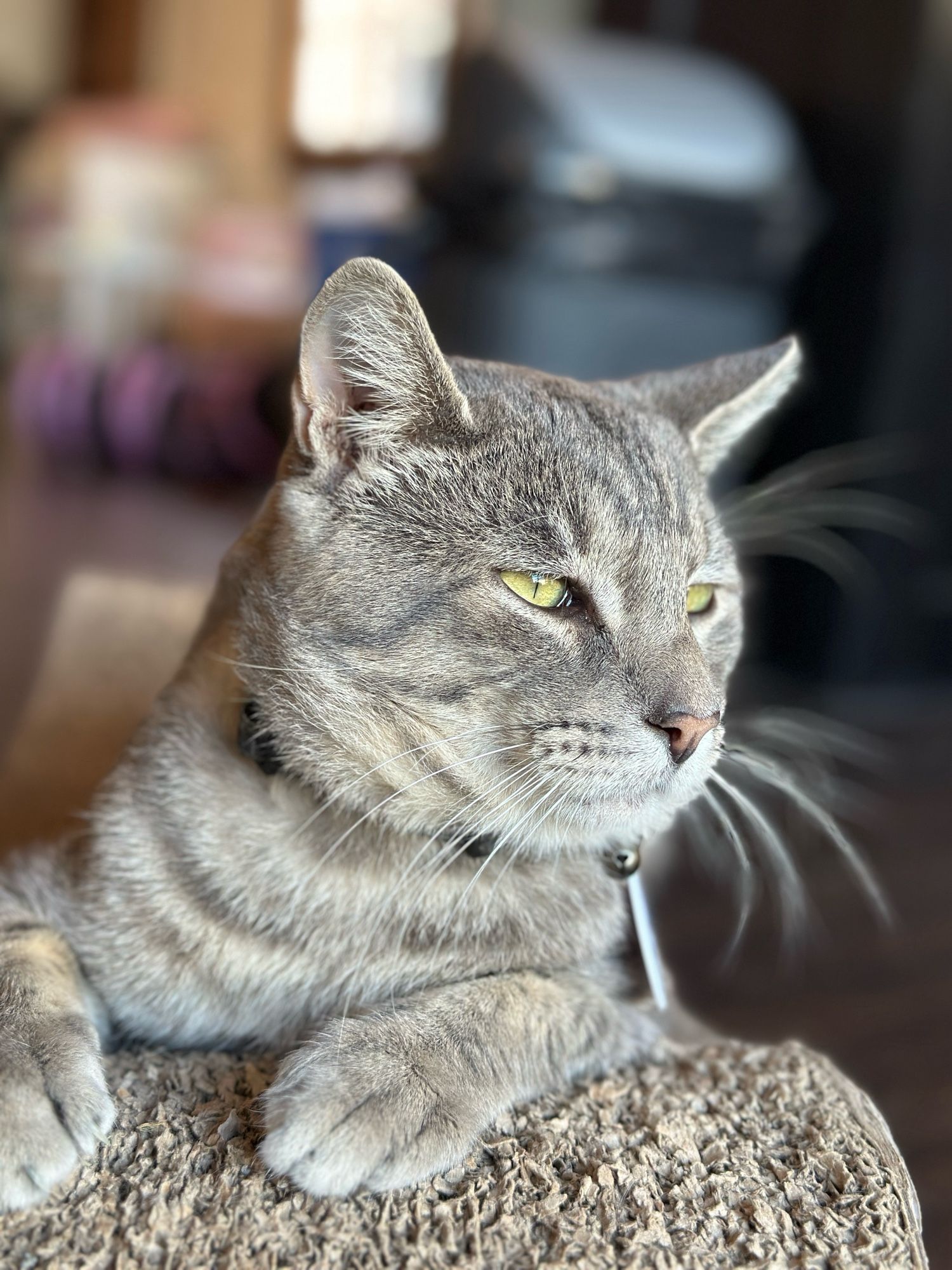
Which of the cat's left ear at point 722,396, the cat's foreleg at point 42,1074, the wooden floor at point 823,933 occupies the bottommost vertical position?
the wooden floor at point 823,933

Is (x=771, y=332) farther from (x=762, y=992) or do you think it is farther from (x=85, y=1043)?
(x=85, y=1043)

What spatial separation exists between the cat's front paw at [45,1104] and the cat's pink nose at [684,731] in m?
0.44

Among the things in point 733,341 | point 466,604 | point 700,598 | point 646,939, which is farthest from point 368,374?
point 733,341

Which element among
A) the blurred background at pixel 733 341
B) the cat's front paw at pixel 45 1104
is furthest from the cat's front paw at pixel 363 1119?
the blurred background at pixel 733 341

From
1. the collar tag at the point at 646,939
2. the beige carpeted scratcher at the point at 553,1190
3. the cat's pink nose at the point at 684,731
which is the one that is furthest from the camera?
the collar tag at the point at 646,939

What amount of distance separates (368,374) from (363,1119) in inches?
20.8

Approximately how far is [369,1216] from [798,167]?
2.73 m

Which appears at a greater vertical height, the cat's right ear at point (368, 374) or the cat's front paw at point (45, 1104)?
the cat's right ear at point (368, 374)

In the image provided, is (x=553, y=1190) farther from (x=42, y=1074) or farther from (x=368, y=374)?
(x=368, y=374)

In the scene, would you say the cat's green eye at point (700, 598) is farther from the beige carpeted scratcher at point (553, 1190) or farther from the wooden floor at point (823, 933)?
the wooden floor at point (823, 933)

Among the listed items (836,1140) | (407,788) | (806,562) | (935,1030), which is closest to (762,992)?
(935,1030)

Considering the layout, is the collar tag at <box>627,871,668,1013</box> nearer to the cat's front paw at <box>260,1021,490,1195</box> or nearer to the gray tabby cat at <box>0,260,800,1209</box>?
the gray tabby cat at <box>0,260,800,1209</box>

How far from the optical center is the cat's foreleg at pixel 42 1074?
686 mm

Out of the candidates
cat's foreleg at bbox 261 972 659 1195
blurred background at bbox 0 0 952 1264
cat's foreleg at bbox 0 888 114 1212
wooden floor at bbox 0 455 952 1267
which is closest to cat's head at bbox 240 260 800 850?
cat's foreleg at bbox 261 972 659 1195
